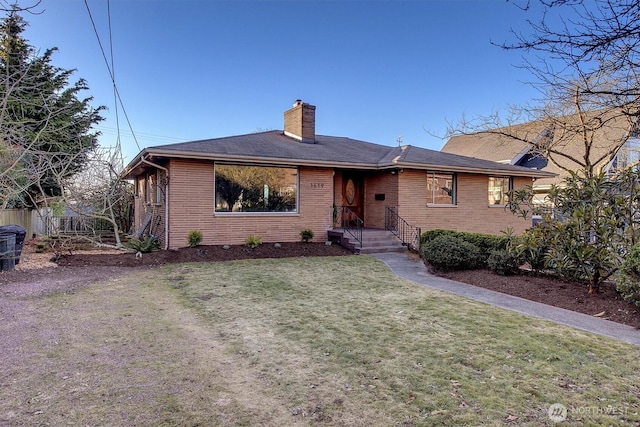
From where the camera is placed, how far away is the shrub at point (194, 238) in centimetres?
1099

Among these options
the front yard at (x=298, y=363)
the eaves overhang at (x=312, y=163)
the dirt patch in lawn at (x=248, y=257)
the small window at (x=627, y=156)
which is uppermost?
the small window at (x=627, y=156)

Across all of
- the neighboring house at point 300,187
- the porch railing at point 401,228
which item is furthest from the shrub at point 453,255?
the neighboring house at point 300,187

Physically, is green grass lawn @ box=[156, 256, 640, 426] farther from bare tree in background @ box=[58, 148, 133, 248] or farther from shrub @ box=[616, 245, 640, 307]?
bare tree in background @ box=[58, 148, 133, 248]

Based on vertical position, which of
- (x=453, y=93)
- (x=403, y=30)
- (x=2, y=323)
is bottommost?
(x=2, y=323)

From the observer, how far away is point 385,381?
325 cm

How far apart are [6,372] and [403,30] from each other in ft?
47.3

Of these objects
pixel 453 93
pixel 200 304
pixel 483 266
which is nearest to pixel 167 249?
pixel 200 304

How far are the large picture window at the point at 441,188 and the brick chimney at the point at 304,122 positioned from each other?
5001mm

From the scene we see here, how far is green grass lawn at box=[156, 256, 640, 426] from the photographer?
110 inches

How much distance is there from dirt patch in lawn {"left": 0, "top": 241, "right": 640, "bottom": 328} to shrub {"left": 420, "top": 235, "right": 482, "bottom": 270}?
8.6 inches

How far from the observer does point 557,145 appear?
14.6 metres

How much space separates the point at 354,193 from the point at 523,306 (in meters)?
9.57

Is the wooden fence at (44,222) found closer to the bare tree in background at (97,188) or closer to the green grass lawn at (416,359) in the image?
the bare tree in background at (97,188)

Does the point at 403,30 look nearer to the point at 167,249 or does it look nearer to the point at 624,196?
the point at 624,196
